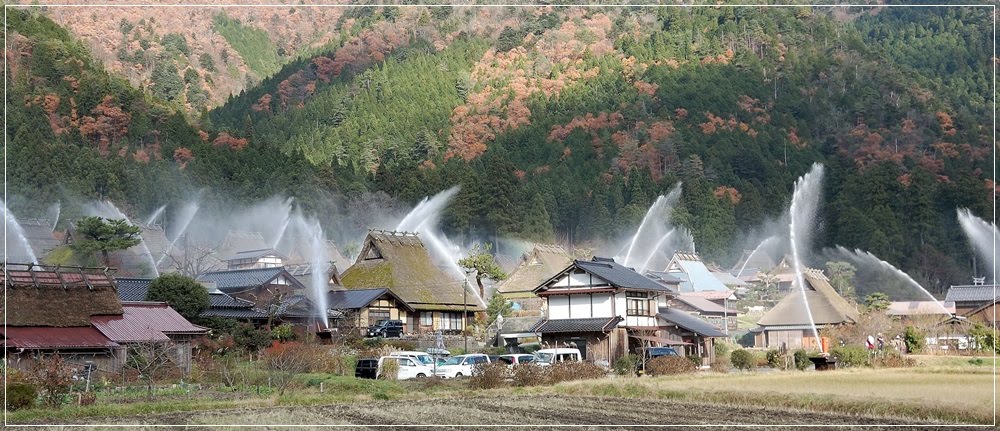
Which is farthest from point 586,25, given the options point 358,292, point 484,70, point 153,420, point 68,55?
point 153,420

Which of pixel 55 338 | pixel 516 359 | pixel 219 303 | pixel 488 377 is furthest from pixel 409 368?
pixel 219 303

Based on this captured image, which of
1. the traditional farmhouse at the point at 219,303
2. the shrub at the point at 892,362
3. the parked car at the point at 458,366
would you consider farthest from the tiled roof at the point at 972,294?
the traditional farmhouse at the point at 219,303

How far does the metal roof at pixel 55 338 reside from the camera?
3124 cm

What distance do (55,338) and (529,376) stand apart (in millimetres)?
13845

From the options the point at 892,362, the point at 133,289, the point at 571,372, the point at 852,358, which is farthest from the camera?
the point at 133,289

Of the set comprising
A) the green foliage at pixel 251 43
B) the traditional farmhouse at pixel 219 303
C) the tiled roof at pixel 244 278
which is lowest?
the traditional farmhouse at pixel 219 303

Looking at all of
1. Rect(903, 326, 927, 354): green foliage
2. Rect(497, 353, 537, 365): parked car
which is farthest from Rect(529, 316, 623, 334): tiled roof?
Rect(903, 326, 927, 354): green foliage

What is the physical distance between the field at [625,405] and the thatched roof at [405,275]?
21.3m

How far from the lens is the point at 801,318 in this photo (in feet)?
187

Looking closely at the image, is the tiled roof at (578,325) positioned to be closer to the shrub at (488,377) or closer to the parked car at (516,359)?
the parked car at (516,359)

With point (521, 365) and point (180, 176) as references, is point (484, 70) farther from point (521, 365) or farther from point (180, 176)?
point (521, 365)

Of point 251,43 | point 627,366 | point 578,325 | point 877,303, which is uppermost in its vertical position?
point 251,43

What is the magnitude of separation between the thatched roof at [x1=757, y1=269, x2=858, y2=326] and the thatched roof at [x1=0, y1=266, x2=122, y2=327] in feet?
115

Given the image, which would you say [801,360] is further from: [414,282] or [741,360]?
[414,282]
